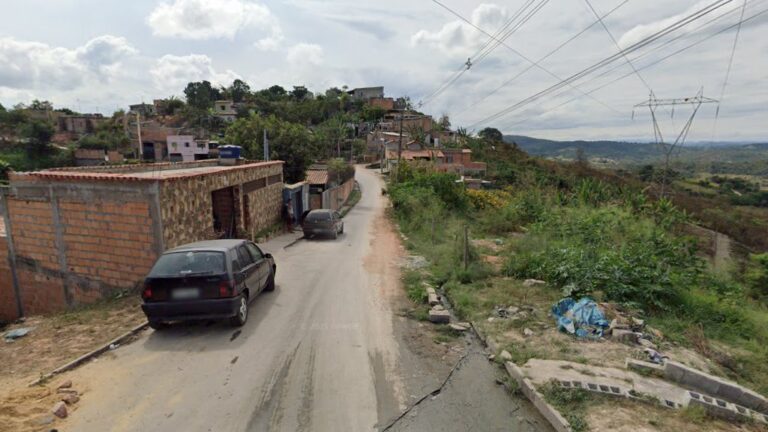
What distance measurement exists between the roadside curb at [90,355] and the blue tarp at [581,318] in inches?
288

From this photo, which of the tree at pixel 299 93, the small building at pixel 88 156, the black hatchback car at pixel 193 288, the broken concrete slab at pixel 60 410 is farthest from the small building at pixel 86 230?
the tree at pixel 299 93

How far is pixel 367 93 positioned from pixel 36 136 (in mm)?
83573

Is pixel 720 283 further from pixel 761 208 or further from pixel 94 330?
pixel 761 208

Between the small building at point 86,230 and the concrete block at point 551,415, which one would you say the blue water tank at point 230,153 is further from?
the concrete block at point 551,415

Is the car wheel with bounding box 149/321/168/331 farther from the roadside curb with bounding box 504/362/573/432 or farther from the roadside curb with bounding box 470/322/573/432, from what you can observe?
the roadside curb with bounding box 504/362/573/432

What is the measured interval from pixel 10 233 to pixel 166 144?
2443 inches

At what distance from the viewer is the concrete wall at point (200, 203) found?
10.2 metres

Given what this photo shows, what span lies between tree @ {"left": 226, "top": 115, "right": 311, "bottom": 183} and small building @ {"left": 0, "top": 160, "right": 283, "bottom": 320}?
20.1 metres

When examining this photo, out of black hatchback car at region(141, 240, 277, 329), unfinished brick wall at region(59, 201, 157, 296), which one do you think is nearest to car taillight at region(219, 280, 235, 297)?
black hatchback car at region(141, 240, 277, 329)

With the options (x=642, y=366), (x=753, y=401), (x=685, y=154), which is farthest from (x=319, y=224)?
(x=685, y=154)

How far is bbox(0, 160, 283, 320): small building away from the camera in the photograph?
9.89 meters

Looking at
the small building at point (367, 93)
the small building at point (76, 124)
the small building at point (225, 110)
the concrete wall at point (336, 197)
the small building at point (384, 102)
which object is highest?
the small building at point (367, 93)

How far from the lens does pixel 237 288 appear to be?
24.1ft

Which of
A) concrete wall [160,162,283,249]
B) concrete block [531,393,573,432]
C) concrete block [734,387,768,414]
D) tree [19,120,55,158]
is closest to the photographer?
concrete block [531,393,573,432]
